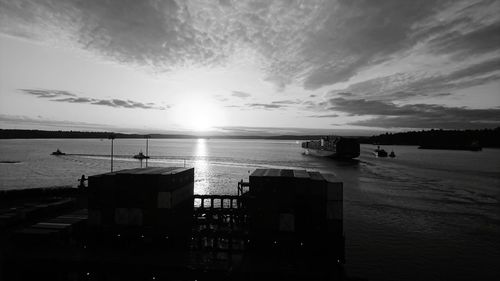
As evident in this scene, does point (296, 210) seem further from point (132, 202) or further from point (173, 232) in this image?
point (132, 202)

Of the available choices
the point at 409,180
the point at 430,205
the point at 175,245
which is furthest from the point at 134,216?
the point at 409,180

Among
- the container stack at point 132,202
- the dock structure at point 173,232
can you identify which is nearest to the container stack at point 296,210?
the dock structure at point 173,232

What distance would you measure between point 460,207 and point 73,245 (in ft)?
203

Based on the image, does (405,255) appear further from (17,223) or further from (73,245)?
(17,223)

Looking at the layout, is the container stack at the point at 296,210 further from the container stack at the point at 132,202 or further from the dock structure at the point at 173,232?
the container stack at the point at 132,202

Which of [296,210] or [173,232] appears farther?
[173,232]

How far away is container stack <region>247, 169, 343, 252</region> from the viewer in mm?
21531

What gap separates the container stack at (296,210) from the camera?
21531 mm

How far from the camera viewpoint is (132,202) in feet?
72.5

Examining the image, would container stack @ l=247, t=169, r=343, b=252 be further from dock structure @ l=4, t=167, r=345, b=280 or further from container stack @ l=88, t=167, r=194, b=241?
container stack @ l=88, t=167, r=194, b=241

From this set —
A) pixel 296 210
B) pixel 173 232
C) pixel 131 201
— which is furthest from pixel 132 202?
pixel 296 210

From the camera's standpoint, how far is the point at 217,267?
19.3 meters

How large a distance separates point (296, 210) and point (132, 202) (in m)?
12.4

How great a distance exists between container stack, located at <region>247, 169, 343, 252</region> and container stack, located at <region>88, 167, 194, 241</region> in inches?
258
